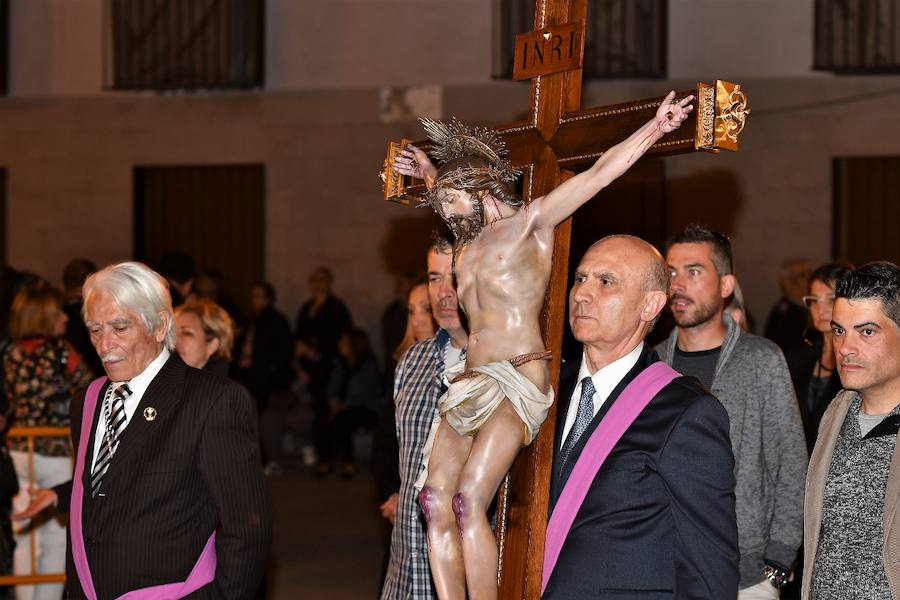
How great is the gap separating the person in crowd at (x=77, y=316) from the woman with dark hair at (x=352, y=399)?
3933 mm

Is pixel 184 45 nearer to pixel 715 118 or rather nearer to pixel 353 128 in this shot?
pixel 353 128

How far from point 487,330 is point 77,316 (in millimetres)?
4593

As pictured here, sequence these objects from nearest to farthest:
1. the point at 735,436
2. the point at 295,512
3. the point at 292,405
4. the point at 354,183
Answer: the point at 735,436 → the point at 295,512 → the point at 292,405 → the point at 354,183

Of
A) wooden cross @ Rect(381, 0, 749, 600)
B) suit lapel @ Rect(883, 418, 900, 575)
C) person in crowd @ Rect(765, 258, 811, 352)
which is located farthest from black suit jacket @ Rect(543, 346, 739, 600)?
person in crowd @ Rect(765, 258, 811, 352)

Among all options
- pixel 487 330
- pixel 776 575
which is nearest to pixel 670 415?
pixel 487 330

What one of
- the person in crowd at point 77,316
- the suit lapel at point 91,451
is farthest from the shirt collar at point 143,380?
the person in crowd at point 77,316

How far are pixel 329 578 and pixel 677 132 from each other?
590cm

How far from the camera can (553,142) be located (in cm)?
360

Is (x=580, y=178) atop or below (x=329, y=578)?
atop

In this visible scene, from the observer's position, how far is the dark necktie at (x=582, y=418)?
3408 mm

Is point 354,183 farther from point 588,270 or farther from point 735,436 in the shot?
point 588,270

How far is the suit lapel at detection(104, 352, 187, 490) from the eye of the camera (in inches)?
151

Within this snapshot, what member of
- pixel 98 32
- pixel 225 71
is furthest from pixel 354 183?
pixel 98 32

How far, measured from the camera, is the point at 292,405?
13273 mm
